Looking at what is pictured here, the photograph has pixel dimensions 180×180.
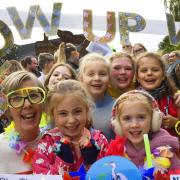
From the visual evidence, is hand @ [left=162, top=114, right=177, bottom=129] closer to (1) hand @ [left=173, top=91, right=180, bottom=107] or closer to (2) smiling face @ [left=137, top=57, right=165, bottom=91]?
(1) hand @ [left=173, top=91, right=180, bottom=107]

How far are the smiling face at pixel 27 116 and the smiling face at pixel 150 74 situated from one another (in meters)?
1.17

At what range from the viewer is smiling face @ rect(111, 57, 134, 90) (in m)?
3.62

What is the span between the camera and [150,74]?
11.5 feet

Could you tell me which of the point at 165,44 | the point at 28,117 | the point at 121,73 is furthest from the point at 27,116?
the point at 165,44

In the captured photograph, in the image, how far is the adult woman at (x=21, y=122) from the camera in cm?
254

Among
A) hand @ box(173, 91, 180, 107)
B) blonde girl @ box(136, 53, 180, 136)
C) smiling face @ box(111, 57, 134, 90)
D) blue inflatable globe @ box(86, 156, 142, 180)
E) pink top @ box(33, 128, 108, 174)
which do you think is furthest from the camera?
smiling face @ box(111, 57, 134, 90)

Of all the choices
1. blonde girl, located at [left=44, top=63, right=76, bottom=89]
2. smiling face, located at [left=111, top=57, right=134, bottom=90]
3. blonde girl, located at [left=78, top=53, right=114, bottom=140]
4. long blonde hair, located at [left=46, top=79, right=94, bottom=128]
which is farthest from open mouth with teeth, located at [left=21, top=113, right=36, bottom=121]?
smiling face, located at [left=111, top=57, right=134, bottom=90]

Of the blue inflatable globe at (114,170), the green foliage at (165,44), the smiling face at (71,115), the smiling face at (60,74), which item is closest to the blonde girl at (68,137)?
the smiling face at (71,115)

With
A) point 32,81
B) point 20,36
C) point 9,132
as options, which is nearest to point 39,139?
point 9,132

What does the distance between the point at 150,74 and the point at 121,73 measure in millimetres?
257

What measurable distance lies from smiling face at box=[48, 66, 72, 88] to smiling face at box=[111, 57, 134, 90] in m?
0.39

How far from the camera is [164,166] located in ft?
7.56

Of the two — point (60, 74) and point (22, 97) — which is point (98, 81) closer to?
point (60, 74)

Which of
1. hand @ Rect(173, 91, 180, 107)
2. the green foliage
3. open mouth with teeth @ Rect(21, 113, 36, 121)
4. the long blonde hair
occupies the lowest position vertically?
hand @ Rect(173, 91, 180, 107)
